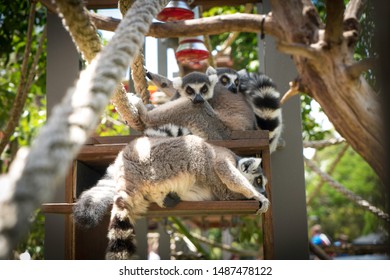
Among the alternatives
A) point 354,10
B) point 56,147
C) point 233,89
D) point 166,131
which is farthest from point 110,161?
point 56,147

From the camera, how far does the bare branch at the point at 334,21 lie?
1564mm

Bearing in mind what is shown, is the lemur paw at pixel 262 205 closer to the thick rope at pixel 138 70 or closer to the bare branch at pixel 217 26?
the bare branch at pixel 217 26

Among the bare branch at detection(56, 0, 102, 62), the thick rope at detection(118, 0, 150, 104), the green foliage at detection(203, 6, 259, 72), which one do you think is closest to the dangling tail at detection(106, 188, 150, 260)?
the bare branch at detection(56, 0, 102, 62)

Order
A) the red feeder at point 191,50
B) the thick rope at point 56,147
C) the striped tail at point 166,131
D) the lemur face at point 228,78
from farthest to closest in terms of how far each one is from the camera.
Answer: the red feeder at point 191,50 → the lemur face at point 228,78 → the striped tail at point 166,131 → the thick rope at point 56,147

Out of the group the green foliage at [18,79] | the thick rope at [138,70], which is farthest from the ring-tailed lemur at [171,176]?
the green foliage at [18,79]

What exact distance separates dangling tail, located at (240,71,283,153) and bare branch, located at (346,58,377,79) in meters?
0.89

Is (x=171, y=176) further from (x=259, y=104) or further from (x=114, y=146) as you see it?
(x=259, y=104)

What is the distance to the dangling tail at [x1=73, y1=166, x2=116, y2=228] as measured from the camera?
1687 mm

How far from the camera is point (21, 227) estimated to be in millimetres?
680

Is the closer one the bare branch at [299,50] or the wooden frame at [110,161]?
the bare branch at [299,50]

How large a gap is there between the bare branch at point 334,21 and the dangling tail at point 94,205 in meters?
1.01

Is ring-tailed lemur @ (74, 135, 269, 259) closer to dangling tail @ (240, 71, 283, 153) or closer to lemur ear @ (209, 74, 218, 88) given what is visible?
dangling tail @ (240, 71, 283, 153)

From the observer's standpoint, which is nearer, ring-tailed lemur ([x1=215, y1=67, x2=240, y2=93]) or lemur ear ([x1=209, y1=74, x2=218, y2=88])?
lemur ear ([x1=209, y1=74, x2=218, y2=88])
